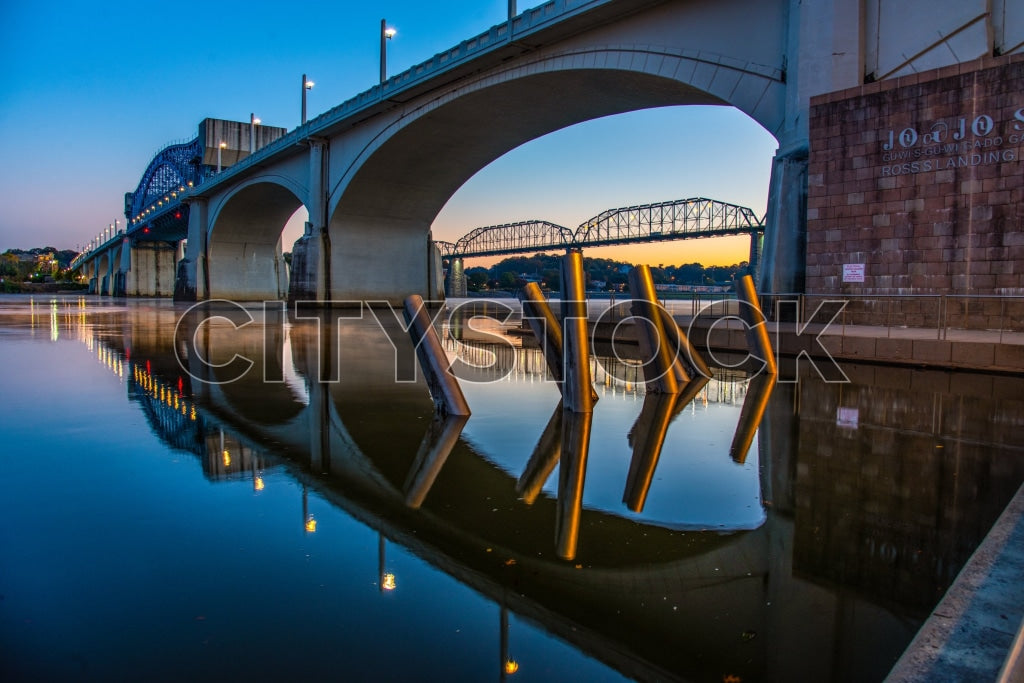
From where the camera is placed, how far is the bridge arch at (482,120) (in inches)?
781

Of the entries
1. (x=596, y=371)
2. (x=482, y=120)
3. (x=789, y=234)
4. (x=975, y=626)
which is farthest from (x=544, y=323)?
(x=482, y=120)

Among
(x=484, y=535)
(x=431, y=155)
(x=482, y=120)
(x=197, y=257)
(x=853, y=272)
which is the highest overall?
(x=482, y=120)

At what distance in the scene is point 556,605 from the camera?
258 cm

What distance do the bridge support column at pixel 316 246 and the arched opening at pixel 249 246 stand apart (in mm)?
12419

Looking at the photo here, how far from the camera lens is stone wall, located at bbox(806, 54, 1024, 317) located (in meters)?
12.3

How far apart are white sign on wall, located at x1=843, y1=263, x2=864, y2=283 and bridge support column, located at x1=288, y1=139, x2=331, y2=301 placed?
30.2 m

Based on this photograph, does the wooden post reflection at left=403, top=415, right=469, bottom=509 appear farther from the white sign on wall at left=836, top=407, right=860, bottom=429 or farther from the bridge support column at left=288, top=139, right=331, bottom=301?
the bridge support column at left=288, top=139, right=331, bottom=301

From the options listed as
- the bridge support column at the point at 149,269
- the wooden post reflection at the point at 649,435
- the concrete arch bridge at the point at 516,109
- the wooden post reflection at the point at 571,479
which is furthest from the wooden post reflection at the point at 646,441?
the bridge support column at the point at 149,269

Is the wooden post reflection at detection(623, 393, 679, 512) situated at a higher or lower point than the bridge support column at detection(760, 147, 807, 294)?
lower

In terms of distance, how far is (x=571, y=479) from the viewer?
4.39 m

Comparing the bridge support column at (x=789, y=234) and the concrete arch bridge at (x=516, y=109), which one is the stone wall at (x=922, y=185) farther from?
the concrete arch bridge at (x=516, y=109)

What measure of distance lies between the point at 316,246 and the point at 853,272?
30.8m

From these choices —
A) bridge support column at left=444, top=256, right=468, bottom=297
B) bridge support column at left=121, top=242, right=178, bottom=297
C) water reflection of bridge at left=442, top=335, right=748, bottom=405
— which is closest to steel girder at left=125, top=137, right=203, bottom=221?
bridge support column at left=121, top=242, right=178, bottom=297

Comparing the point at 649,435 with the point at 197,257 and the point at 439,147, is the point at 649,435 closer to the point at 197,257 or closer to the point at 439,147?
the point at 439,147
